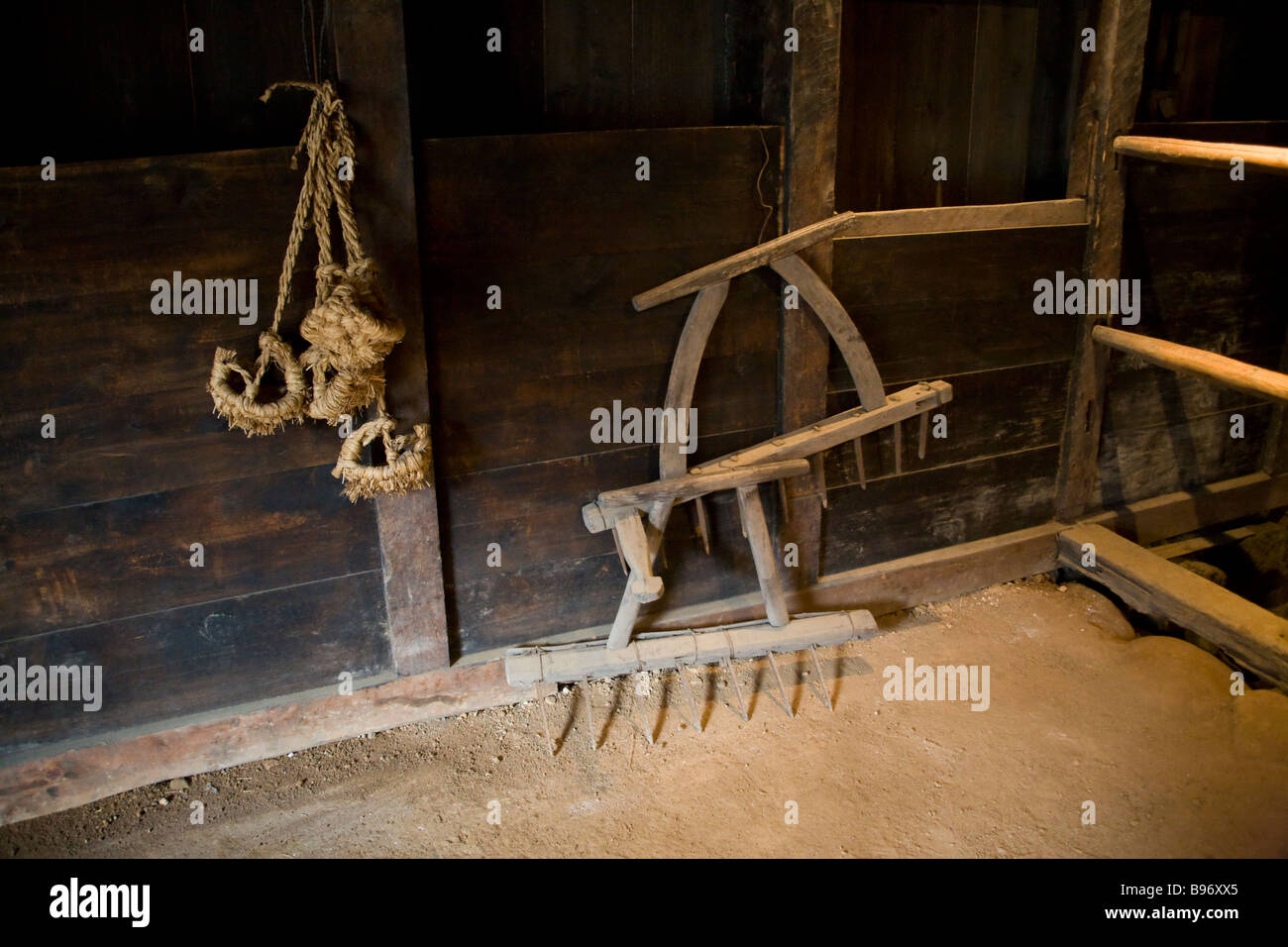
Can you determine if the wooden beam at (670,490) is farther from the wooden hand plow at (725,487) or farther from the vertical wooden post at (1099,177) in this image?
the vertical wooden post at (1099,177)

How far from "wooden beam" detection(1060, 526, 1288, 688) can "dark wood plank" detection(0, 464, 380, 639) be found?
284 cm

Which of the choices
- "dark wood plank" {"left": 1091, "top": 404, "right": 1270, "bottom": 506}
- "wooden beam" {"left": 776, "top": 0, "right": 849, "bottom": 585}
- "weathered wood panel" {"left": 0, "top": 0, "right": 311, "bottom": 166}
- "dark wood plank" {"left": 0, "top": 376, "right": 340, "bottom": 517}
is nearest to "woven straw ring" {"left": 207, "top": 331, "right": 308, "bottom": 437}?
"dark wood plank" {"left": 0, "top": 376, "right": 340, "bottom": 517}

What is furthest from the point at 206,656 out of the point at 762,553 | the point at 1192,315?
the point at 1192,315

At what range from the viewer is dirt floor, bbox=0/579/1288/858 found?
2.85m

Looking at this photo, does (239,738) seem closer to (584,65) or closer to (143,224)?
(143,224)

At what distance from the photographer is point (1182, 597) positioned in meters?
3.74

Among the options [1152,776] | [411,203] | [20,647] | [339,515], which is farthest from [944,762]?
[20,647]

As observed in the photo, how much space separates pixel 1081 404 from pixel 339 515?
9.57 feet

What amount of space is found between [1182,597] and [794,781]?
1.73m

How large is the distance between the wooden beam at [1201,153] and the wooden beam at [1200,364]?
633 millimetres

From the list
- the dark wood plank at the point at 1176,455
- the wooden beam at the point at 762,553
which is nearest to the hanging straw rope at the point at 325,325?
the wooden beam at the point at 762,553

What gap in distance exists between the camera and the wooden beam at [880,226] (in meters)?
3.17

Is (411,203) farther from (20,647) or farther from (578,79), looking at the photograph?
(20,647)

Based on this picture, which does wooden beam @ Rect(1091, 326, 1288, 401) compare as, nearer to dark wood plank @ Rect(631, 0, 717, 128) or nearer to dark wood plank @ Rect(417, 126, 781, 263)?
dark wood plank @ Rect(417, 126, 781, 263)
